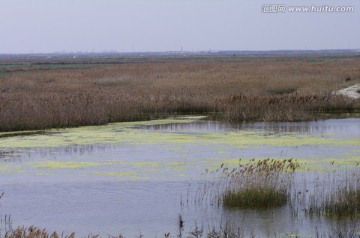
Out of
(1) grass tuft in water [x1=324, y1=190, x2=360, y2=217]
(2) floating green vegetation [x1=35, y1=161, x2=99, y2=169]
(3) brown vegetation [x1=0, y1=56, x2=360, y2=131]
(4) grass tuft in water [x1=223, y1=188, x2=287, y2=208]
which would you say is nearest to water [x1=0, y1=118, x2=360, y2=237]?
(2) floating green vegetation [x1=35, y1=161, x2=99, y2=169]

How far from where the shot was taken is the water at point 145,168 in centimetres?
1044

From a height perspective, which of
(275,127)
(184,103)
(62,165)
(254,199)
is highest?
(254,199)

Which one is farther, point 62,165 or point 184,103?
point 184,103

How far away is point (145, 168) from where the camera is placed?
14.7m

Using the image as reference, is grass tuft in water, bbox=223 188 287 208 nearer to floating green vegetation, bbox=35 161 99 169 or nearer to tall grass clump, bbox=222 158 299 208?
→ tall grass clump, bbox=222 158 299 208

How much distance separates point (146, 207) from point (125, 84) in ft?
89.0

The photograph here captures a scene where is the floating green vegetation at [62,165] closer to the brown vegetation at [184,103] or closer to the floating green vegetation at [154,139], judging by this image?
the floating green vegetation at [154,139]

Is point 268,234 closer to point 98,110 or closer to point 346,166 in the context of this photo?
point 346,166

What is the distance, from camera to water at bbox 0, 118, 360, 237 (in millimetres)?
10438

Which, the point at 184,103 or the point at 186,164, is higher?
the point at 186,164

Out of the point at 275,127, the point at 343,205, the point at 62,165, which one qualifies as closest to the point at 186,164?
the point at 62,165

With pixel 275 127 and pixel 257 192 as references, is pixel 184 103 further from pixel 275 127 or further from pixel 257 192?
pixel 257 192

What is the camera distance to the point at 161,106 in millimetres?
25953

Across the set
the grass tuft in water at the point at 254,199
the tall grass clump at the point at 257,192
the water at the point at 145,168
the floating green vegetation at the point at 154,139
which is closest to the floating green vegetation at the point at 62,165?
the water at the point at 145,168
